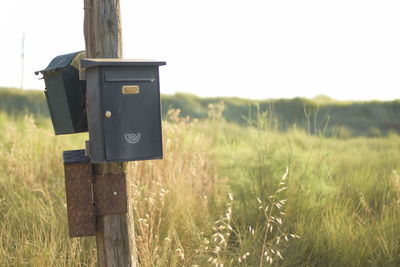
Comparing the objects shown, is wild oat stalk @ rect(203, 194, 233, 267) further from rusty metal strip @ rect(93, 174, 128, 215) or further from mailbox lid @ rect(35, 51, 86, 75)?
mailbox lid @ rect(35, 51, 86, 75)

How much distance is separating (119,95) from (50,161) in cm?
409

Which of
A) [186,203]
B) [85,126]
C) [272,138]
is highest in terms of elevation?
[85,126]

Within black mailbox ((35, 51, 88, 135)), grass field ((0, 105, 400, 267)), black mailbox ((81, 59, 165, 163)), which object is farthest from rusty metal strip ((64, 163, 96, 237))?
grass field ((0, 105, 400, 267))

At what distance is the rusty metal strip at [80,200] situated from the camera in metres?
2.81

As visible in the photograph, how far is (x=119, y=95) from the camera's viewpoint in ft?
8.54

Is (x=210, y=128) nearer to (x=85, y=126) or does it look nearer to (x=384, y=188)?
(x=384, y=188)

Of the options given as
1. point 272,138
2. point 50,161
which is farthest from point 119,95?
point 50,161

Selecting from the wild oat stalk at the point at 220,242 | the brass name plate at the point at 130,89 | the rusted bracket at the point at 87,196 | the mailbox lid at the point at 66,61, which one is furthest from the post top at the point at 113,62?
the wild oat stalk at the point at 220,242

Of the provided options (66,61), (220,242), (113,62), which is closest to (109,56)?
(113,62)

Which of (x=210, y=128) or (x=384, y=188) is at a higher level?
(x=210, y=128)

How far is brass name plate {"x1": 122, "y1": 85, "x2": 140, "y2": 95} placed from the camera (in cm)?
261

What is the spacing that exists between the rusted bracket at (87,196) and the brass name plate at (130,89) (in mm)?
531

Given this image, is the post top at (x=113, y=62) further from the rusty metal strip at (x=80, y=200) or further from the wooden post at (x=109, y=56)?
the rusty metal strip at (x=80, y=200)

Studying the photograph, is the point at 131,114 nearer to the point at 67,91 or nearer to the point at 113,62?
the point at 113,62
